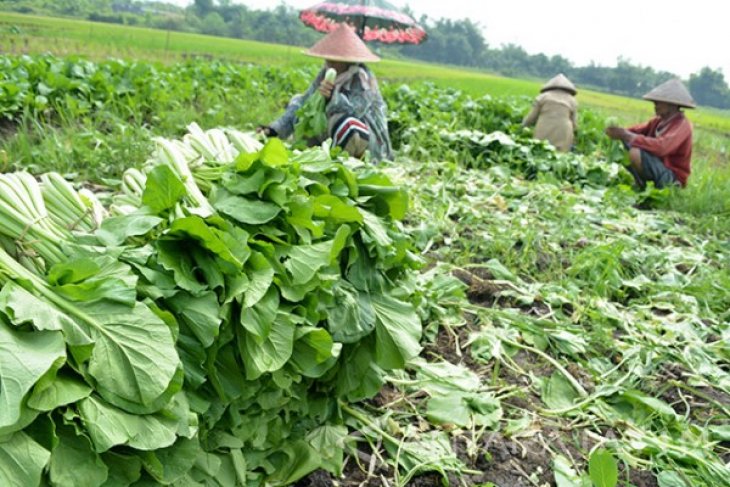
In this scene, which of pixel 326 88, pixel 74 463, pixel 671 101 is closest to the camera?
pixel 74 463

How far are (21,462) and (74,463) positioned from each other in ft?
0.43

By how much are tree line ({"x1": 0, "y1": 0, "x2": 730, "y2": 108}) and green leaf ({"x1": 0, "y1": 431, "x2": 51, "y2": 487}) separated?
14.5m

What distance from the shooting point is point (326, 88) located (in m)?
5.62

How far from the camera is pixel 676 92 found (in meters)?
6.48

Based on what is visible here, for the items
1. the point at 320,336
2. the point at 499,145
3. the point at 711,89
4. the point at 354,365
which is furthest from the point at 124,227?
the point at 711,89

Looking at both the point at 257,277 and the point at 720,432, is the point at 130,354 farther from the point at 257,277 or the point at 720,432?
the point at 720,432

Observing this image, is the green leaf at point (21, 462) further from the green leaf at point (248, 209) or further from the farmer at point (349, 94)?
the farmer at point (349, 94)

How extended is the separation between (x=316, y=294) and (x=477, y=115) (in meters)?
7.43

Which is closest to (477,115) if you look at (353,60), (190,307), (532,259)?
(353,60)

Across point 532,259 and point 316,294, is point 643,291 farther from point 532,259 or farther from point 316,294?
point 316,294

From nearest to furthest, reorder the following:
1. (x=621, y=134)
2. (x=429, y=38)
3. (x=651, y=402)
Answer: (x=651, y=402)
(x=621, y=134)
(x=429, y=38)

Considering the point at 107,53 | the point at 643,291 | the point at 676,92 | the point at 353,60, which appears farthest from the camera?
the point at 107,53

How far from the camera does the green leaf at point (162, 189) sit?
192 centimetres

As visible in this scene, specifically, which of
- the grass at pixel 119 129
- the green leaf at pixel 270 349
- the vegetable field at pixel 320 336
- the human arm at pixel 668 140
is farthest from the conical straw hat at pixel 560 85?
the green leaf at pixel 270 349
